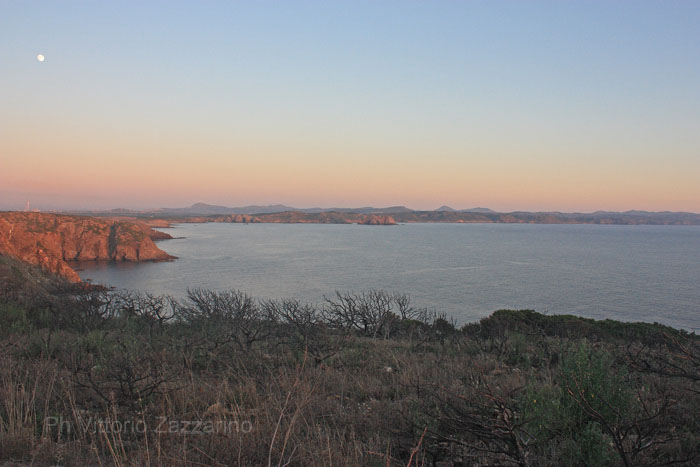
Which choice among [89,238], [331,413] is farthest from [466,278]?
[89,238]

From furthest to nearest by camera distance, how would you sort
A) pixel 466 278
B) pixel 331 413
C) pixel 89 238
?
pixel 89 238, pixel 466 278, pixel 331 413

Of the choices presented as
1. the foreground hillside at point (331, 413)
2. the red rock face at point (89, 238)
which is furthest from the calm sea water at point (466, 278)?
the foreground hillside at point (331, 413)

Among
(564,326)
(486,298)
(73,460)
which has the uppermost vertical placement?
(73,460)

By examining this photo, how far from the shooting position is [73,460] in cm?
277

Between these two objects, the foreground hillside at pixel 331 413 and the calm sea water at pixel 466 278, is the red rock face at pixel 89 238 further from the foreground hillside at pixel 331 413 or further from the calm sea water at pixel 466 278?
the foreground hillside at pixel 331 413

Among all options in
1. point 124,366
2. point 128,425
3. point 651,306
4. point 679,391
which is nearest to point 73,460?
point 128,425

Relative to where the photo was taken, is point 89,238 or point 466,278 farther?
point 89,238

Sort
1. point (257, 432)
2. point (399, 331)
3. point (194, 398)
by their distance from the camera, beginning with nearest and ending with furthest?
1. point (257, 432)
2. point (194, 398)
3. point (399, 331)

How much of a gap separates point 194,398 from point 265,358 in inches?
82.3

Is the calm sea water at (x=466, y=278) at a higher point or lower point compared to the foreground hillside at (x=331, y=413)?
lower

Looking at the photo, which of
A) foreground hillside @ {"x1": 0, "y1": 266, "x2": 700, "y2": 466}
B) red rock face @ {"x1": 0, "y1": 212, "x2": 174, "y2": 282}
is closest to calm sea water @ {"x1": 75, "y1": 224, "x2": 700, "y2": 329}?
red rock face @ {"x1": 0, "y1": 212, "x2": 174, "y2": 282}

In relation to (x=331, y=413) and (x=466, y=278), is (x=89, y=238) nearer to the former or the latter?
(x=466, y=278)

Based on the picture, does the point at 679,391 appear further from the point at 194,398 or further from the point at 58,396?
the point at 58,396

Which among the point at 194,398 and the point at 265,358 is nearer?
the point at 194,398
